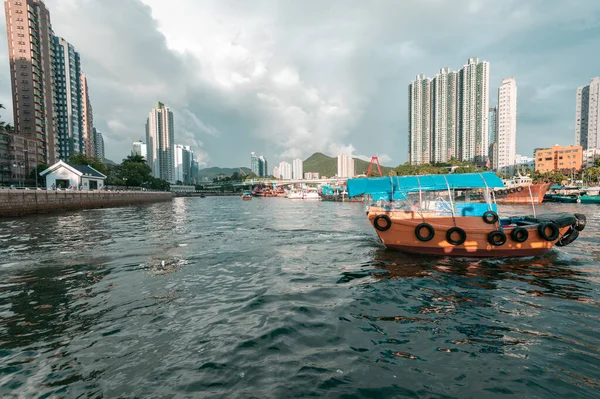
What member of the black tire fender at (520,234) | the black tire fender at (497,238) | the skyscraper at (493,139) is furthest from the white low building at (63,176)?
the skyscraper at (493,139)

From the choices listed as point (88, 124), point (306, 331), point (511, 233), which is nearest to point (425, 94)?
point (511, 233)

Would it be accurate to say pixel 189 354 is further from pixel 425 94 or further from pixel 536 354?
pixel 425 94

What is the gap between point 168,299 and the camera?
7.28m

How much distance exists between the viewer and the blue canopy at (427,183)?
44.4ft

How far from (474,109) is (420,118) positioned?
67.8 ft

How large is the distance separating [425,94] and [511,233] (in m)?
130

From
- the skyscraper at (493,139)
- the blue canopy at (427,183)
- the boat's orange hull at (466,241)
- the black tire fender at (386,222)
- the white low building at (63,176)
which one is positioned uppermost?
the skyscraper at (493,139)

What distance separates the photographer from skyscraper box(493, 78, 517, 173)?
133125 mm

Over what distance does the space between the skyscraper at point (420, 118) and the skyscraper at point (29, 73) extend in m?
129

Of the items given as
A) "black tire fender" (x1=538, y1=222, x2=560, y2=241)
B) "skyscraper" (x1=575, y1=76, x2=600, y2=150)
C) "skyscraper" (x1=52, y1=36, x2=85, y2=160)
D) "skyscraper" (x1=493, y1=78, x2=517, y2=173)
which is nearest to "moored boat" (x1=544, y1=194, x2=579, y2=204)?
"black tire fender" (x1=538, y1=222, x2=560, y2=241)

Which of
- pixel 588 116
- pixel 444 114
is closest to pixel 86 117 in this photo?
pixel 444 114

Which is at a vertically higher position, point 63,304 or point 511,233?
point 511,233

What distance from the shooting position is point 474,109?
366 ft

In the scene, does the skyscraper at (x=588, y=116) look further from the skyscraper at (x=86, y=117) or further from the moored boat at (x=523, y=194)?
the skyscraper at (x=86, y=117)
